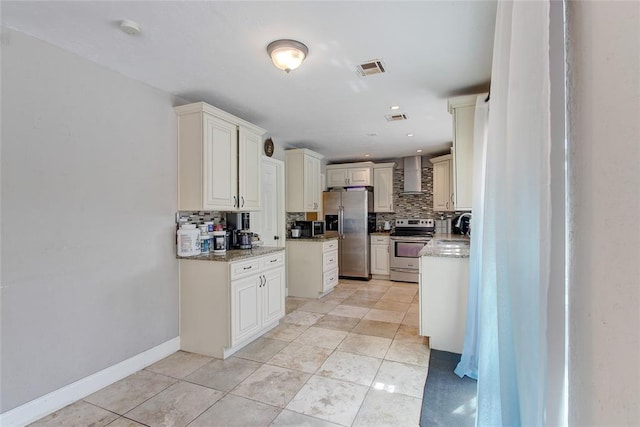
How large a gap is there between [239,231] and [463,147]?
2491mm

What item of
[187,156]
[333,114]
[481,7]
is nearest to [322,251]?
[333,114]

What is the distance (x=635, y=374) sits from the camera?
52 centimetres

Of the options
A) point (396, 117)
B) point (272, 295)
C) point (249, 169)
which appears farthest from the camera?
point (396, 117)

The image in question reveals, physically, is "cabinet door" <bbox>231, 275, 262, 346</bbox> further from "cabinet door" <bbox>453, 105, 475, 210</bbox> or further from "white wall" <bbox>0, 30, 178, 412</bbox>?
"cabinet door" <bbox>453, 105, 475, 210</bbox>

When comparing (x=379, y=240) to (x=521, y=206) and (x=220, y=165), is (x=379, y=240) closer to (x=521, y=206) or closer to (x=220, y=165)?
(x=220, y=165)

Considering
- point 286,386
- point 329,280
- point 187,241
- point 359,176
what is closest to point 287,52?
point 187,241

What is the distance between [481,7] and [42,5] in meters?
2.38

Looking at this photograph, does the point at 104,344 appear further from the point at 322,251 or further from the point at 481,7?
the point at 481,7

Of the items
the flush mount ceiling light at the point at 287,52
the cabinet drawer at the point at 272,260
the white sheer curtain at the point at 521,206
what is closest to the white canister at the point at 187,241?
the cabinet drawer at the point at 272,260

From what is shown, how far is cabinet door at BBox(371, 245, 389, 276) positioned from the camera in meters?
5.86

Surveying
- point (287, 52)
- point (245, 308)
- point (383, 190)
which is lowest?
point (245, 308)

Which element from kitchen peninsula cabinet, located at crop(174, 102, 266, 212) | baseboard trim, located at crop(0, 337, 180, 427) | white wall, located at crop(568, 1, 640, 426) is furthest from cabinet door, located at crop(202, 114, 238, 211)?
white wall, located at crop(568, 1, 640, 426)

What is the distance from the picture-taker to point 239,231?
353 centimetres

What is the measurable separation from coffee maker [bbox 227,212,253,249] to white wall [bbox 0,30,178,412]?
2.46ft
